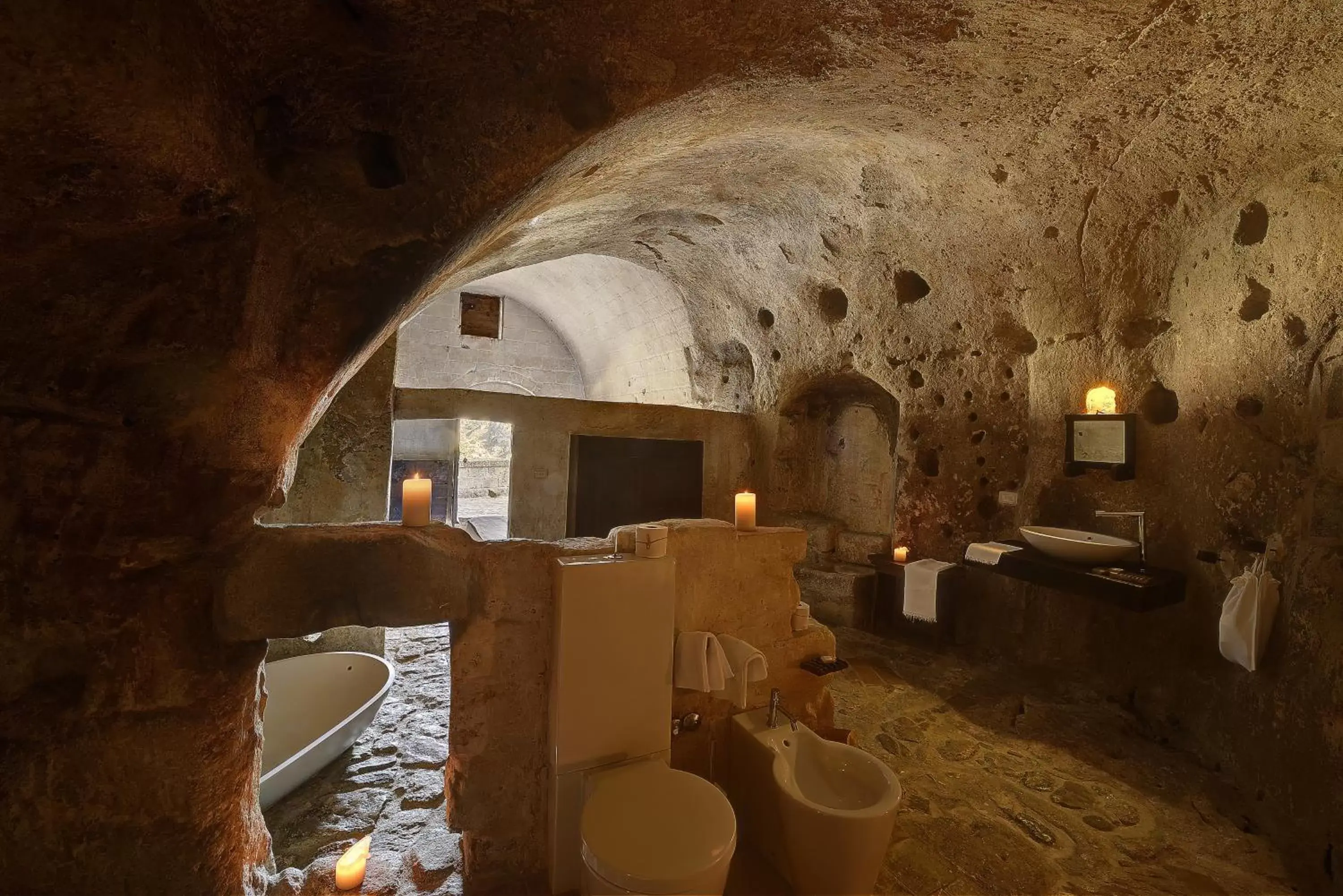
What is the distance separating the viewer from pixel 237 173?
80.5 inches

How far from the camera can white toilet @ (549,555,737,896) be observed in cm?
230

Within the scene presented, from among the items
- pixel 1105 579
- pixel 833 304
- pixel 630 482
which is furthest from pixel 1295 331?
pixel 630 482

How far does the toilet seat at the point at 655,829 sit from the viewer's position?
6.73 ft

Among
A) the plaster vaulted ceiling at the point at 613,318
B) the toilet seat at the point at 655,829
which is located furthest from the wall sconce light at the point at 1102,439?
the plaster vaulted ceiling at the point at 613,318

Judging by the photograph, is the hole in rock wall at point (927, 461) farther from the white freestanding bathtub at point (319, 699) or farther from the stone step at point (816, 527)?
the white freestanding bathtub at point (319, 699)

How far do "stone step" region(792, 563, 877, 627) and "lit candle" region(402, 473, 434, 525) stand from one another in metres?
4.61

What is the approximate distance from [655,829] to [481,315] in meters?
10.3

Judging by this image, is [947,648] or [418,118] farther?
[947,648]

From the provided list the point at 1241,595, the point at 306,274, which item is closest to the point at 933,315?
the point at 1241,595

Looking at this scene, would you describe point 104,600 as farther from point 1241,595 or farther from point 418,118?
point 1241,595

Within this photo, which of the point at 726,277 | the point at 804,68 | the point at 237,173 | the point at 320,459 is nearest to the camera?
the point at 237,173

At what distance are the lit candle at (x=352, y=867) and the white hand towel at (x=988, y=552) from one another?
477cm

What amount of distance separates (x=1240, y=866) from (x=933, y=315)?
14.9 feet

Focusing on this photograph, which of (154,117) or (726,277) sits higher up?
(726,277)
